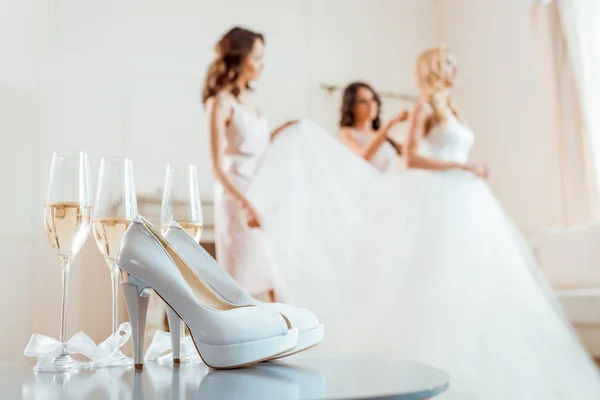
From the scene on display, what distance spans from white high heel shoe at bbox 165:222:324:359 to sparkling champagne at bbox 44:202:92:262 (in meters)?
0.11

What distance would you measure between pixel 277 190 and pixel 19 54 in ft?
6.53

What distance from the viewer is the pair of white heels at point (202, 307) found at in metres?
0.66

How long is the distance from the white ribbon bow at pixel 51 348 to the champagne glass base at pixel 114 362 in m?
0.02

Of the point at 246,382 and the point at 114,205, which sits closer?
the point at 246,382

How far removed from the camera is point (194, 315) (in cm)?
67

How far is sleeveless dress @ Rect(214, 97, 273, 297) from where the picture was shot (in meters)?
2.61

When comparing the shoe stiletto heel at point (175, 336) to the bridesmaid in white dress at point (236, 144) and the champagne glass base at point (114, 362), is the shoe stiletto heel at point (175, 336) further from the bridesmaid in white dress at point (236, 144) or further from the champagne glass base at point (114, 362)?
the bridesmaid in white dress at point (236, 144)

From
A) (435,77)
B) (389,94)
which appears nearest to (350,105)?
(435,77)

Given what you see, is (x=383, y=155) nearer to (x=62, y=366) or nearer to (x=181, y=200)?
(x=181, y=200)

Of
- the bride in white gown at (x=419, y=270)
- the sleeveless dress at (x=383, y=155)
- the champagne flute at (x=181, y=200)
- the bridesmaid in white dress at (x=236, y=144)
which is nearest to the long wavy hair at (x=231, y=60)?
the bridesmaid in white dress at (x=236, y=144)

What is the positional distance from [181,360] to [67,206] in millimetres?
253

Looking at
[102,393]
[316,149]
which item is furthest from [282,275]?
[102,393]

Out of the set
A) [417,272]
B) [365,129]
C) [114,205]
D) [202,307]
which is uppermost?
[365,129]

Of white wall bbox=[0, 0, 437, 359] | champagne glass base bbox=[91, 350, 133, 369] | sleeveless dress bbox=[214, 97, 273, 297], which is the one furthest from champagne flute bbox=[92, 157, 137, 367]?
white wall bbox=[0, 0, 437, 359]
